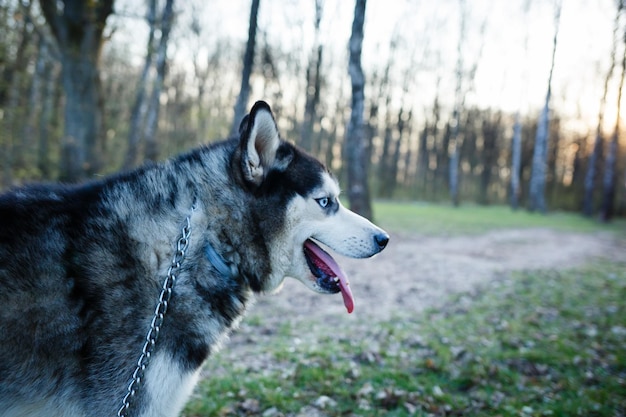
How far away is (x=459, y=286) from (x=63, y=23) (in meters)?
13.0

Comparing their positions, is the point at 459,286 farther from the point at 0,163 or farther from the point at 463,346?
the point at 0,163

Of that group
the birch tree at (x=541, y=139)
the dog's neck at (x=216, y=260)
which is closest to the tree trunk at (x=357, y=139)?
the dog's neck at (x=216, y=260)

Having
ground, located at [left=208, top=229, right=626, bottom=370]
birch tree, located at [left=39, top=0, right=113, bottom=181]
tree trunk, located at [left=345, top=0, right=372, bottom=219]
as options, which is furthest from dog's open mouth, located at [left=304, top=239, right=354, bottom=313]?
birch tree, located at [left=39, top=0, right=113, bottom=181]

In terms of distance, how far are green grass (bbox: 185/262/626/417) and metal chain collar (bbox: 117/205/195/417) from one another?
2.07m

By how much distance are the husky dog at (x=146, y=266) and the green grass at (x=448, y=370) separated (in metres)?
2.03

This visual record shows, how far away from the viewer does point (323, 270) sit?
3.09 m

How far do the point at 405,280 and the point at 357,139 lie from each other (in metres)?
5.93

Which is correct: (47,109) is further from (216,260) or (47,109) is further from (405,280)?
(216,260)

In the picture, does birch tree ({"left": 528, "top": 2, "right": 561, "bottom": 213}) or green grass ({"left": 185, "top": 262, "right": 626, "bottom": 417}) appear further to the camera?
birch tree ({"left": 528, "top": 2, "right": 561, "bottom": 213})

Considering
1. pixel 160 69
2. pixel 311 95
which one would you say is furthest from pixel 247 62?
pixel 311 95

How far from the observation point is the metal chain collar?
210cm

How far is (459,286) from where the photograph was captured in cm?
998

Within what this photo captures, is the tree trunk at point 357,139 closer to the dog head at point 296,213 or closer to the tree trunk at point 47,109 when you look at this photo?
the dog head at point 296,213

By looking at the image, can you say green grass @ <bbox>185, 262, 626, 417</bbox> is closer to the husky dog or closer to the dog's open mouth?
the dog's open mouth
